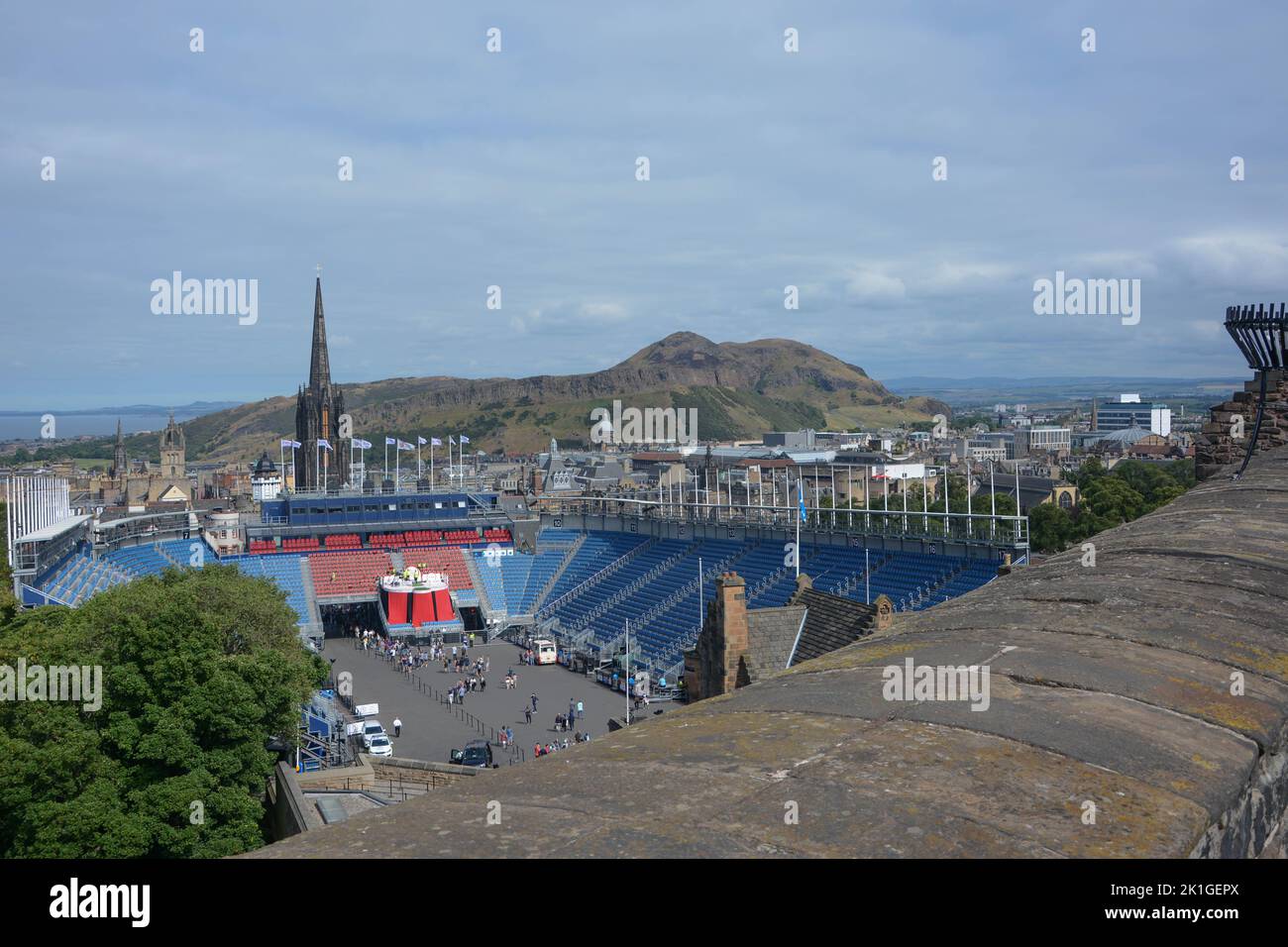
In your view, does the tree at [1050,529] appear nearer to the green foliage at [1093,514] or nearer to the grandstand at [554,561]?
the green foliage at [1093,514]

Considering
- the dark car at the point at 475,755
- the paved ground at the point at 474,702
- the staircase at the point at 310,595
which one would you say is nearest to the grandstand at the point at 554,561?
the staircase at the point at 310,595

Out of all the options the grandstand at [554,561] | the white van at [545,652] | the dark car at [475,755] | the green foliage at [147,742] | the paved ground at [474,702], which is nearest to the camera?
the green foliage at [147,742]

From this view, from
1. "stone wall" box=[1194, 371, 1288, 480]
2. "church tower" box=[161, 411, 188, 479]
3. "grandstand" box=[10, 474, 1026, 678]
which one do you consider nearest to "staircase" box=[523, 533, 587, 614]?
"grandstand" box=[10, 474, 1026, 678]

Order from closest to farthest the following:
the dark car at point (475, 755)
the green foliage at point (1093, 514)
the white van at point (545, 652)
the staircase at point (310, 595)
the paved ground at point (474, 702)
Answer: the dark car at point (475, 755) < the paved ground at point (474, 702) < the white van at point (545, 652) < the green foliage at point (1093, 514) < the staircase at point (310, 595)

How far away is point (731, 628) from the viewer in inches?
695

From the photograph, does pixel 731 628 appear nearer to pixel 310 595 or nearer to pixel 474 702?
pixel 474 702

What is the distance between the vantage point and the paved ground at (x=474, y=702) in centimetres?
3791

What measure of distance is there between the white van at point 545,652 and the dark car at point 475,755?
56.0 ft

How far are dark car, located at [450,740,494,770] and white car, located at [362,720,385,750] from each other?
287 centimetres

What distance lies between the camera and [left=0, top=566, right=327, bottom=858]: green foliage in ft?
65.3

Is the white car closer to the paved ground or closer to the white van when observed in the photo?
the paved ground

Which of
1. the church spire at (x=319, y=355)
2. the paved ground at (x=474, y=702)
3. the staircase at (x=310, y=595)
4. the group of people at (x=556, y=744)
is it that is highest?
the church spire at (x=319, y=355)
